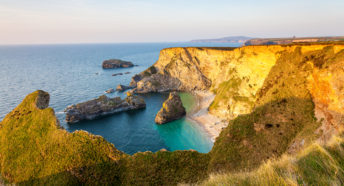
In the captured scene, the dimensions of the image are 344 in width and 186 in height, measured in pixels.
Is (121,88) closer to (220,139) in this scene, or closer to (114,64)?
(220,139)

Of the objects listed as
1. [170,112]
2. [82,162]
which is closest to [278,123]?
[170,112]

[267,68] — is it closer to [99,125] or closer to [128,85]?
[99,125]

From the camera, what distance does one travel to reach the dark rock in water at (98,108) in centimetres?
5494

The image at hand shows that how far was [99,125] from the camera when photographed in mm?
52969

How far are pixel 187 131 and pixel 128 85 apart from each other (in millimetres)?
56191

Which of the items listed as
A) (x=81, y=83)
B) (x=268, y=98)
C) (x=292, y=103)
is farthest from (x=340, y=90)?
(x=81, y=83)

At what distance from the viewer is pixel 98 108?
192ft

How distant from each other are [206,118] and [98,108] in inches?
1478

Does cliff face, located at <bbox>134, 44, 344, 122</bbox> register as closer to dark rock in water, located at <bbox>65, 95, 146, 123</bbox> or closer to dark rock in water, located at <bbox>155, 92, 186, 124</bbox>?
dark rock in water, located at <bbox>155, 92, 186, 124</bbox>

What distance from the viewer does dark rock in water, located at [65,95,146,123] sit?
180 ft

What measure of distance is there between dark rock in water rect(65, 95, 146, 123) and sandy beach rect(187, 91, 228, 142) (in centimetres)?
2121

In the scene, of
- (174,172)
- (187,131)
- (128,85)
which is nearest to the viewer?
(174,172)

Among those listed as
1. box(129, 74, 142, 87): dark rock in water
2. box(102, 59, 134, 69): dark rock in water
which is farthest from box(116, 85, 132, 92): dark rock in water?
box(102, 59, 134, 69): dark rock in water

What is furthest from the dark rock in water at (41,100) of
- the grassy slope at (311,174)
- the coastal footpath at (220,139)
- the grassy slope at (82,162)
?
the grassy slope at (311,174)
